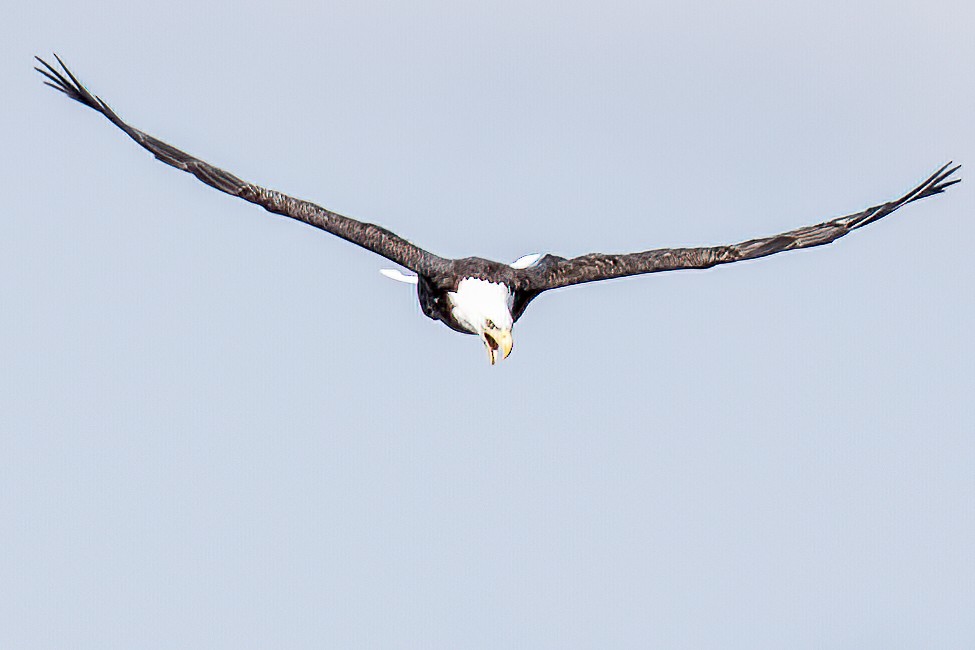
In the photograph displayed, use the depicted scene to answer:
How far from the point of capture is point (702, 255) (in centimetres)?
2080

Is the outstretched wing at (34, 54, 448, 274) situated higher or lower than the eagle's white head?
higher

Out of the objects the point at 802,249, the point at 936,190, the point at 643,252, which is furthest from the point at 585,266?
the point at 936,190

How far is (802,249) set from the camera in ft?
68.8

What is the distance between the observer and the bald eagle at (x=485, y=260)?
2077 cm

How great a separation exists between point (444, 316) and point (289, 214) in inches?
83.7

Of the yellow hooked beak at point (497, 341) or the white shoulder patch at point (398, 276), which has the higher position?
the white shoulder patch at point (398, 276)

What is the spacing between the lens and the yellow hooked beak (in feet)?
67.4

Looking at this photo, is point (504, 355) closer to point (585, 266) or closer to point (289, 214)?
point (585, 266)

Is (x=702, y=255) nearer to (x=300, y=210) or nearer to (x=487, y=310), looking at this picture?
(x=487, y=310)

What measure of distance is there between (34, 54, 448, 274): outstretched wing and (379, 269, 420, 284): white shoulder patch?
5.94 feet

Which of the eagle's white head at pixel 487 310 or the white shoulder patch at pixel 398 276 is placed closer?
the eagle's white head at pixel 487 310

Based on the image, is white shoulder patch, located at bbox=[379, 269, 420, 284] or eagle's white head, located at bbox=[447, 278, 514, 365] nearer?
eagle's white head, located at bbox=[447, 278, 514, 365]

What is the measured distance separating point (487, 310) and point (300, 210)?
252cm

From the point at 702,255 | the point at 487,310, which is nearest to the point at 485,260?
the point at 487,310
